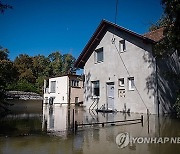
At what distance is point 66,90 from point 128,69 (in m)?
12.5

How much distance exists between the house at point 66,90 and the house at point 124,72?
511 cm

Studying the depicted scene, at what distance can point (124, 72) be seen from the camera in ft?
62.0

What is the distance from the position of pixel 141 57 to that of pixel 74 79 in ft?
47.5

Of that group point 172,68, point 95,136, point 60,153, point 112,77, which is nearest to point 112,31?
point 112,77

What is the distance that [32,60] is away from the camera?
218 ft

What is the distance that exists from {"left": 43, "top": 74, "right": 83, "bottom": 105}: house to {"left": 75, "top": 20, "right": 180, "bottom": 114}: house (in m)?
5.11

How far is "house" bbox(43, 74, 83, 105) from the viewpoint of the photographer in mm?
28938

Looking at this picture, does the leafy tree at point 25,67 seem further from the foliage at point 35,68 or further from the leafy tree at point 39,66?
the leafy tree at point 39,66

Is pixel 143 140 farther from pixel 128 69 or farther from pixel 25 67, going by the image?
pixel 25 67

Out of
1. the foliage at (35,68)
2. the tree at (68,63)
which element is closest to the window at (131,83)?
the foliage at (35,68)

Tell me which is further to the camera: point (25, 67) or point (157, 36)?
point (25, 67)

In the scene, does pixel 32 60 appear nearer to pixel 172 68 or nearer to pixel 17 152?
pixel 172 68

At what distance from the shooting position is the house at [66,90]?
28938 millimetres

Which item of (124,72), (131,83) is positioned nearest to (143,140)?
(131,83)
